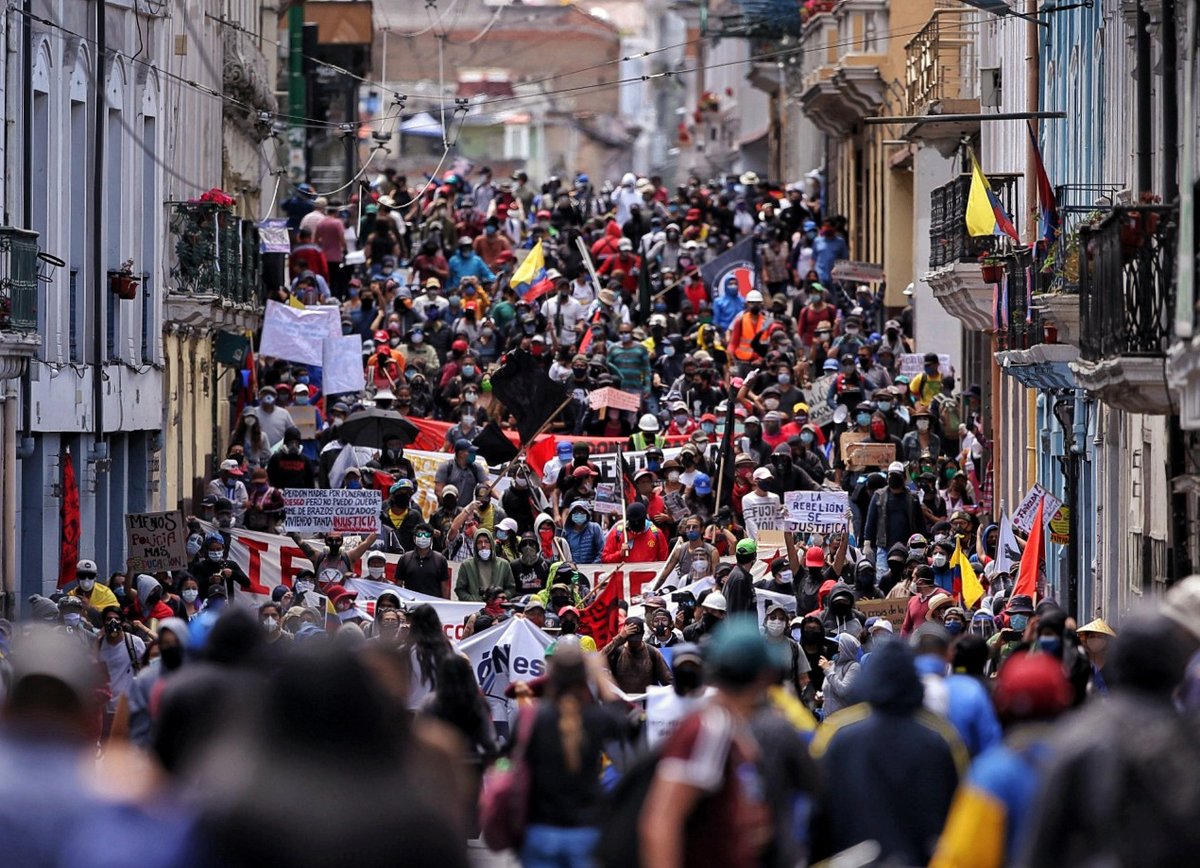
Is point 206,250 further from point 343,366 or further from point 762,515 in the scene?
point 762,515

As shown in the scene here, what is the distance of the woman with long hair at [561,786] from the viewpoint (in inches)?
440

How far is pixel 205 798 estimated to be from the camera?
265 inches

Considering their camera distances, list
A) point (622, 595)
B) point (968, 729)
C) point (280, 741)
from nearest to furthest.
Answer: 1. point (280, 741)
2. point (968, 729)
3. point (622, 595)

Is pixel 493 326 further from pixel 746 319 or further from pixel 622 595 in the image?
pixel 622 595

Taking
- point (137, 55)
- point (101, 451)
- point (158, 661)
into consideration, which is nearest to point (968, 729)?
point (158, 661)

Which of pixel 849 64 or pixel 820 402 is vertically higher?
pixel 849 64

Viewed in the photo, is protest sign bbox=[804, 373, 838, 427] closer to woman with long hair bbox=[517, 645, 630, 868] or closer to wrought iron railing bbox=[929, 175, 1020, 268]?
wrought iron railing bbox=[929, 175, 1020, 268]

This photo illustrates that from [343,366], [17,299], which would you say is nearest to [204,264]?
[343,366]

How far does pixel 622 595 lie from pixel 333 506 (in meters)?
3.04

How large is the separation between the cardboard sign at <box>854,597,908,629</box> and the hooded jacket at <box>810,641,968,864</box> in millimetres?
12044

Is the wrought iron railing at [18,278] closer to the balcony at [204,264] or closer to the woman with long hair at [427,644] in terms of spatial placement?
the balcony at [204,264]

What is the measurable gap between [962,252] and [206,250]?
28.1 ft

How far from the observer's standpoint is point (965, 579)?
955 inches

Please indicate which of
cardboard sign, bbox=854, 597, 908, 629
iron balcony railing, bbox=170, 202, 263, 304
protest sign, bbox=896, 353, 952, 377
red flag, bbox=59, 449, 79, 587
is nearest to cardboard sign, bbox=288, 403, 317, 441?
iron balcony railing, bbox=170, 202, 263, 304
